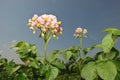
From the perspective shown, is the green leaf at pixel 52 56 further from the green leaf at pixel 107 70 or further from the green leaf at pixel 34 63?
the green leaf at pixel 107 70

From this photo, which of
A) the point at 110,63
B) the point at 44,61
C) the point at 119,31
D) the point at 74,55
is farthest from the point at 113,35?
the point at 74,55

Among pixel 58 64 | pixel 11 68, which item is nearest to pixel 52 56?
pixel 58 64

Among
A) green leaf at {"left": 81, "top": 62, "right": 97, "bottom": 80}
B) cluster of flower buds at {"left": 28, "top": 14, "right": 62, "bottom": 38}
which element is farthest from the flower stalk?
green leaf at {"left": 81, "top": 62, "right": 97, "bottom": 80}

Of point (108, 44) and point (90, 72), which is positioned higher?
point (108, 44)

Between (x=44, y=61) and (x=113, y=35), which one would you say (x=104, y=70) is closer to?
(x=113, y=35)

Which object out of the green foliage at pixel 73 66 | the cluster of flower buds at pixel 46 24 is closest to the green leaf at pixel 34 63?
the green foliage at pixel 73 66

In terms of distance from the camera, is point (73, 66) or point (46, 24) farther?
point (73, 66)

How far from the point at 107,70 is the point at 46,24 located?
1066 millimetres

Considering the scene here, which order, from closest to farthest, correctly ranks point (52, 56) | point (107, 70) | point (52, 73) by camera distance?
point (107, 70), point (52, 73), point (52, 56)

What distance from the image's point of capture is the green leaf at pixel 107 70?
2.09 m

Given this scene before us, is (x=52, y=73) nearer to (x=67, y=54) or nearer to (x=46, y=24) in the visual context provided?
(x=67, y=54)

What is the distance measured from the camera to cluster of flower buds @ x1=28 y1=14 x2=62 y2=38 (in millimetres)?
3004

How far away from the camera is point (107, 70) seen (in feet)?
6.99

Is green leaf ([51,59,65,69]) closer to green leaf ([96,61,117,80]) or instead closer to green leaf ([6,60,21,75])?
green leaf ([6,60,21,75])
